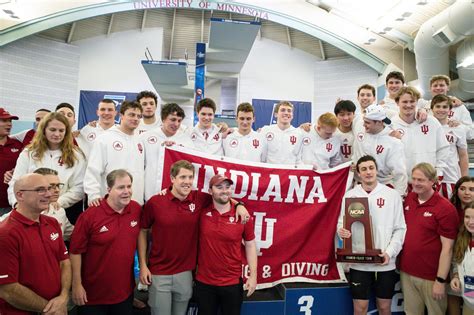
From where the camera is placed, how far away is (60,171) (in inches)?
128

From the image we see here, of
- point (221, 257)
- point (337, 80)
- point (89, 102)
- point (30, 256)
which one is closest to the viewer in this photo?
point (30, 256)

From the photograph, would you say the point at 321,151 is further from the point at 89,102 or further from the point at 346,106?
the point at 89,102

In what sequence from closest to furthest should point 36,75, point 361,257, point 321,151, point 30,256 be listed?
point 30,256 < point 361,257 < point 321,151 < point 36,75

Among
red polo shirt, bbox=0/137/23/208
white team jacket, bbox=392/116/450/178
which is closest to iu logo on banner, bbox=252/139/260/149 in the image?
white team jacket, bbox=392/116/450/178

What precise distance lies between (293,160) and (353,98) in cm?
1105

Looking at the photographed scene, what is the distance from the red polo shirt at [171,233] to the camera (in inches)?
117

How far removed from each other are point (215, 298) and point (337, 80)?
44.6ft

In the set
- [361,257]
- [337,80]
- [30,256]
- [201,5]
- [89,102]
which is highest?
[201,5]

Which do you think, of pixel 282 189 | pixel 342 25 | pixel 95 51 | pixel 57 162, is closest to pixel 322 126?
pixel 282 189

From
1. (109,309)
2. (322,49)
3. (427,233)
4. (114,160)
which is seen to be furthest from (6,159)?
(322,49)

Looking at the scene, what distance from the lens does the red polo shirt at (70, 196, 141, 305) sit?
8.95ft

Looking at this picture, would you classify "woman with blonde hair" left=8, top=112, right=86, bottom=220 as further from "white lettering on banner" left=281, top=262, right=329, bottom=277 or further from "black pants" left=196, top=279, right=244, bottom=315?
"white lettering on banner" left=281, top=262, right=329, bottom=277

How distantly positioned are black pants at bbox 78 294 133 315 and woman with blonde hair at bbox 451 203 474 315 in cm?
287

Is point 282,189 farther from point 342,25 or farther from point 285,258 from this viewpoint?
point 342,25
